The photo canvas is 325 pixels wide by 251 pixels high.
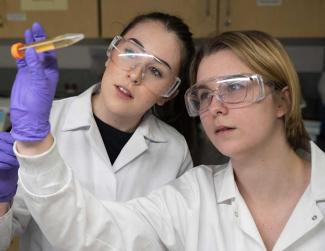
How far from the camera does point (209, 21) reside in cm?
227

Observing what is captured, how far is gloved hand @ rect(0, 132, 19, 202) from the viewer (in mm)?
1016

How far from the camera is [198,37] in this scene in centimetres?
230

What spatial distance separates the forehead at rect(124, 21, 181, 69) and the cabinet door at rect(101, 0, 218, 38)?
0.92 meters

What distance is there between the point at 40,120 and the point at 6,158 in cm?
19

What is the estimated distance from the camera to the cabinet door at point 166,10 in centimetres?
226

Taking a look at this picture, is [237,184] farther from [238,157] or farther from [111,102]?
[111,102]

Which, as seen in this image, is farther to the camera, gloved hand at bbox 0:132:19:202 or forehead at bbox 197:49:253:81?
forehead at bbox 197:49:253:81

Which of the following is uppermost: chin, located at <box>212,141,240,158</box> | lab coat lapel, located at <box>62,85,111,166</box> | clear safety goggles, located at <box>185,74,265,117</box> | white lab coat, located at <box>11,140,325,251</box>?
clear safety goggles, located at <box>185,74,265,117</box>

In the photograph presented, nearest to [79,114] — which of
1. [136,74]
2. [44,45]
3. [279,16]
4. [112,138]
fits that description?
[112,138]

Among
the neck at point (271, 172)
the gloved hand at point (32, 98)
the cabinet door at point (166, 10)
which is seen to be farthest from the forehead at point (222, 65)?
the cabinet door at point (166, 10)

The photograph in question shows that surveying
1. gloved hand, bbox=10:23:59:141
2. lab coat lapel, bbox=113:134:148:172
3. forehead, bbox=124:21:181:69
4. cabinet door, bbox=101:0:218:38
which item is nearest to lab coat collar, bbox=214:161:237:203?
lab coat lapel, bbox=113:134:148:172

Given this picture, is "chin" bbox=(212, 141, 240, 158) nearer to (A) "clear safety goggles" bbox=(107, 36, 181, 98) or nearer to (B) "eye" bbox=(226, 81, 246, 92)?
(B) "eye" bbox=(226, 81, 246, 92)

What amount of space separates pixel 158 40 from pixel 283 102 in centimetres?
44

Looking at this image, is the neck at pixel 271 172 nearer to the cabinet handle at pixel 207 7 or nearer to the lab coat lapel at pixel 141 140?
the lab coat lapel at pixel 141 140
